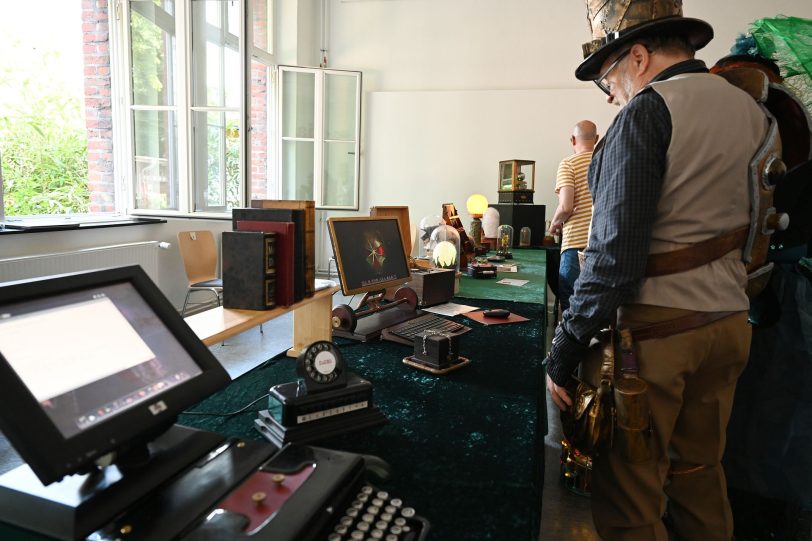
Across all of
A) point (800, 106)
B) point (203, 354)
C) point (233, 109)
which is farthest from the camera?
point (233, 109)

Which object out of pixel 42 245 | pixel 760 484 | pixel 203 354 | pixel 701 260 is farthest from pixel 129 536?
pixel 42 245

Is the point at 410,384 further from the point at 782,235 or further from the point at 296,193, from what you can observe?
the point at 296,193

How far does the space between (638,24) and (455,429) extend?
102cm

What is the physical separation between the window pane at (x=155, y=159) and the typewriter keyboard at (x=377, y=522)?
406 centimetres

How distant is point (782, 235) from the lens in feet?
5.44

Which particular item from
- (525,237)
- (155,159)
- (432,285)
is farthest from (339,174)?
(432,285)

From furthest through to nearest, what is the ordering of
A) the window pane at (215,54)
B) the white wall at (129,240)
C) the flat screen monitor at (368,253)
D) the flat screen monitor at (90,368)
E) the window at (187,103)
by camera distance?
the window pane at (215,54)
the window at (187,103)
the white wall at (129,240)
the flat screen monitor at (368,253)
the flat screen monitor at (90,368)

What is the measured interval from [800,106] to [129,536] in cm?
190

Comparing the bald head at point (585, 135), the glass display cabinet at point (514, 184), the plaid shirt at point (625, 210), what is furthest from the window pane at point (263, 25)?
the plaid shirt at point (625, 210)

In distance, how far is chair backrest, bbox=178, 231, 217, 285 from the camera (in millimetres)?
3928

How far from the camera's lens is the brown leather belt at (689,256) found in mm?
1140

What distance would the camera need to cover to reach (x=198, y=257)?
13.3 feet

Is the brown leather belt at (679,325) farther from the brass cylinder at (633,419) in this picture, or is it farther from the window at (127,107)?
the window at (127,107)

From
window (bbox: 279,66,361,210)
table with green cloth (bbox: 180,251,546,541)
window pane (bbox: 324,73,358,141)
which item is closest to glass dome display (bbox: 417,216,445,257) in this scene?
table with green cloth (bbox: 180,251,546,541)
